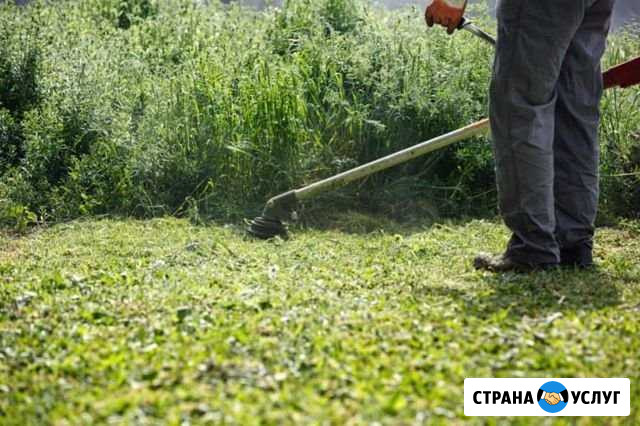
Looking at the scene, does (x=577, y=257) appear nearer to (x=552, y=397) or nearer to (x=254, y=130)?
(x=552, y=397)

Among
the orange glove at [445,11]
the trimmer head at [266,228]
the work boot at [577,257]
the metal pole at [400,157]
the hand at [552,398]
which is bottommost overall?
the trimmer head at [266,228]

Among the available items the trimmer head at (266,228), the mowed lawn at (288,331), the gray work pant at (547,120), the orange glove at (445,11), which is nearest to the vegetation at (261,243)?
the mowed lawn at (288,331)

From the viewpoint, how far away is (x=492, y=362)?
9.06ft

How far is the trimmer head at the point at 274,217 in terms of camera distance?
4949mm

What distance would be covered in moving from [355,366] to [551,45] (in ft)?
5.56

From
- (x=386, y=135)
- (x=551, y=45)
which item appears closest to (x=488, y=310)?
(x=551, y=45)

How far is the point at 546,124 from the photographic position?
386 cm

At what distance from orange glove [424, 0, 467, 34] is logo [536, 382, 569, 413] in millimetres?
2149

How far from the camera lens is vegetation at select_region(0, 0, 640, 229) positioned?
5.47 meters

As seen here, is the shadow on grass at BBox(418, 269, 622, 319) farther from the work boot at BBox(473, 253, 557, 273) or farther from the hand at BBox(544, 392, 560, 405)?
the hand at BBox(544, 392, 560, 405)

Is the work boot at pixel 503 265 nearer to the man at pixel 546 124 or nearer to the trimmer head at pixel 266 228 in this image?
the man at pixel 546 124

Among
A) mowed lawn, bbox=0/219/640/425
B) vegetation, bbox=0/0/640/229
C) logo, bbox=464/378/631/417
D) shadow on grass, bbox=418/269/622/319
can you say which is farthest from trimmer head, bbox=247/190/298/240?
logo, bbox=464/378/631/417

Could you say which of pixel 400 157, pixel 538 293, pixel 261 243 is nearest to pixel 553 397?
pixel 538 293

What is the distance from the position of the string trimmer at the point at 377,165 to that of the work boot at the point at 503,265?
1.97 ft
